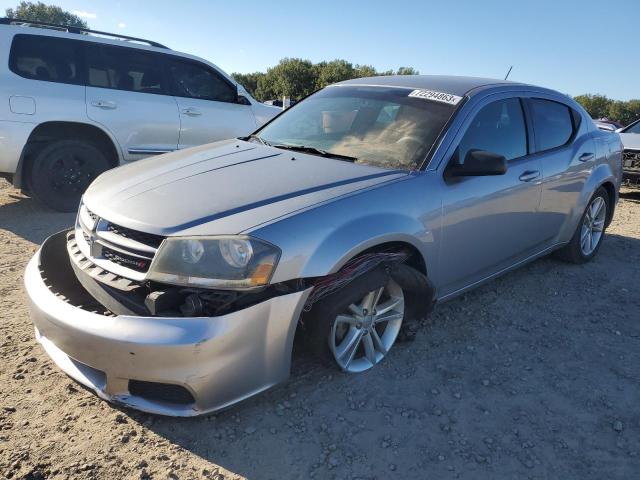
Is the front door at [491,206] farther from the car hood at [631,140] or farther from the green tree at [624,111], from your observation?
the green tree at [624,111]

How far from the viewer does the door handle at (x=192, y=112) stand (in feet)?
21.1

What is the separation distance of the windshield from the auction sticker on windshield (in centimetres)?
4

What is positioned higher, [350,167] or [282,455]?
[350,167]

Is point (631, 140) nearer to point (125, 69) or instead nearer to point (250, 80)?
point (125, 69)

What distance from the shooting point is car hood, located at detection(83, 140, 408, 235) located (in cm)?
237

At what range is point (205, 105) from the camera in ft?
21.9

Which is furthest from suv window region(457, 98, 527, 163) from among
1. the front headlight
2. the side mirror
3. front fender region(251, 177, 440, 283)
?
the front headlight

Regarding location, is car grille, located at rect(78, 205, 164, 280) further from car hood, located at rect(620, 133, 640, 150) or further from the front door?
car hood, located at rect(620, 133, 640, 150)

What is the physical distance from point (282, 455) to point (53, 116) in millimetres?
4695

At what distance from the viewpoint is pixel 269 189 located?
264 cm

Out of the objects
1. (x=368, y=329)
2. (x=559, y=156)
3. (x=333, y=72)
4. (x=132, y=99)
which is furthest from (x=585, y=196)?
(x=333, y=72)

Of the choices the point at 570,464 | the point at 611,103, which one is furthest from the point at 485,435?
the point at 611,103

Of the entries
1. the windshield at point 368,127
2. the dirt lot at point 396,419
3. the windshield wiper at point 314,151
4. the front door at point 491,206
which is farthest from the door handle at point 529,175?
the windshield wiper at point 314,151

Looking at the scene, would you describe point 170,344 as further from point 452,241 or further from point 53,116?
point 53,116
